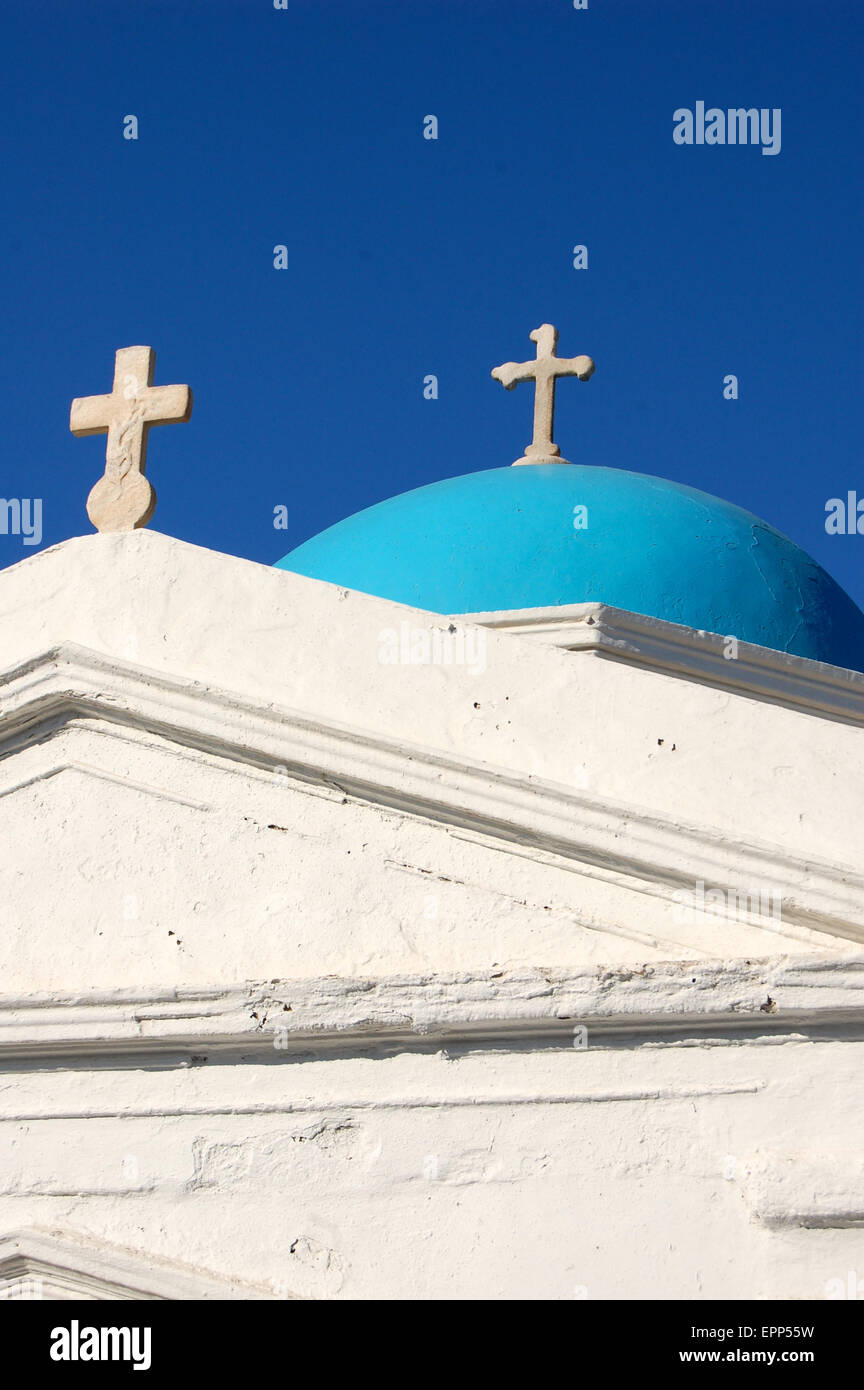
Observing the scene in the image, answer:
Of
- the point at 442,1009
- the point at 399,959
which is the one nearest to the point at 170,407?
the point at 399,959

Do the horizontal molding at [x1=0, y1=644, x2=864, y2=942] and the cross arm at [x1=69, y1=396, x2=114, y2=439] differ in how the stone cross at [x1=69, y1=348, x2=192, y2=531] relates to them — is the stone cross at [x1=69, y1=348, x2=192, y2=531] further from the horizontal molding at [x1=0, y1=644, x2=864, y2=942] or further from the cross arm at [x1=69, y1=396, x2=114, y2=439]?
the horizontal molding at [x1=0, y1=644, x2=864, y2=942]

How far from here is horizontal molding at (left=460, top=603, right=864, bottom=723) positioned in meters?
6.76

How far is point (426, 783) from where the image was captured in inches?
173

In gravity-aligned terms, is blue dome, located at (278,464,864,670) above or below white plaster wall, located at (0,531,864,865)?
above

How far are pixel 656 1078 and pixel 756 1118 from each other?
256mm

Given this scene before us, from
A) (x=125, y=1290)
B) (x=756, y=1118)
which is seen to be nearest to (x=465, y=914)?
(x=756, y=1118)

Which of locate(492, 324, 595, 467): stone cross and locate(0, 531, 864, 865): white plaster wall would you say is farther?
locate(492, 324, 595, 467): stone cross

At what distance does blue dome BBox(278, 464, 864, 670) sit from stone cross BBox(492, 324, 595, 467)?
892 mm

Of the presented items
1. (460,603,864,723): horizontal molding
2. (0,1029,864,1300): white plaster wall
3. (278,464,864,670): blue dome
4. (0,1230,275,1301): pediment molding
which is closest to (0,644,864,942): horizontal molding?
(0,1029,864,1300): white plaster wall

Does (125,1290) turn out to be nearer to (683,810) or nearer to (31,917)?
(31,917)

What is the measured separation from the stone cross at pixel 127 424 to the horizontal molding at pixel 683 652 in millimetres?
1833

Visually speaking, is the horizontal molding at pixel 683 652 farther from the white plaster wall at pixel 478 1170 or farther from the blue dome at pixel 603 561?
the white plaster wall at pixel 478 1170

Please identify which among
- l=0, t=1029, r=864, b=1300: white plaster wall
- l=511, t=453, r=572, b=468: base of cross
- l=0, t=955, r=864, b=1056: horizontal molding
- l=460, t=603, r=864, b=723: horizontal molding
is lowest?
l=0, t=1029, r=864, b=1300: white plaster wall

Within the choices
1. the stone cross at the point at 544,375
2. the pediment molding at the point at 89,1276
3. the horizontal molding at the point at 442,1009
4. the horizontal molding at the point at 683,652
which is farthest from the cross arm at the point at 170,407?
the stone cross at the point at 544,375
